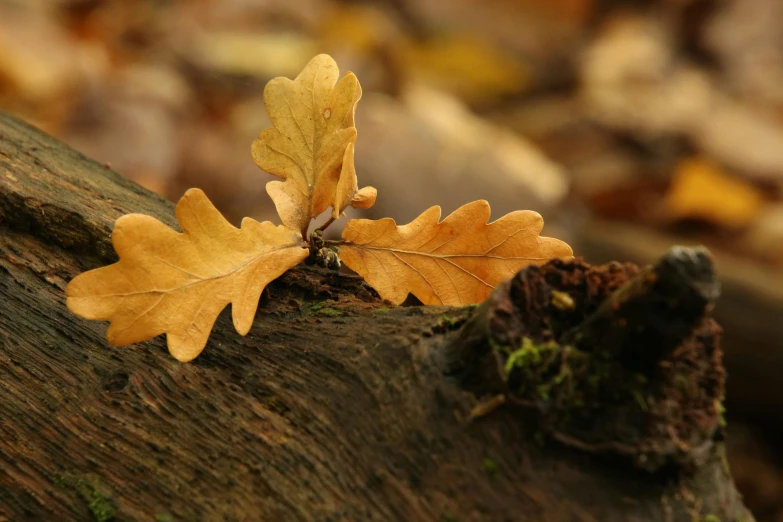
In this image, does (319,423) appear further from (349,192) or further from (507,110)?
(507,110)

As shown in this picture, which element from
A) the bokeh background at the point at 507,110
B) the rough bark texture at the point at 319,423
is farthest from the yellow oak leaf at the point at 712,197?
the rough bark texture at the point at 319,423

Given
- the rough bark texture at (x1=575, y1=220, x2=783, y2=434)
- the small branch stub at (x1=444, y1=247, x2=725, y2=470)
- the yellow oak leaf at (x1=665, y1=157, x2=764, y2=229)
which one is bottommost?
the small branch stub at (x1=444, y1=247, x2=725, y2=470)

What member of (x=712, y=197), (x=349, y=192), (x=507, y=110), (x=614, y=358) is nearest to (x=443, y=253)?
(x=349, y=192)

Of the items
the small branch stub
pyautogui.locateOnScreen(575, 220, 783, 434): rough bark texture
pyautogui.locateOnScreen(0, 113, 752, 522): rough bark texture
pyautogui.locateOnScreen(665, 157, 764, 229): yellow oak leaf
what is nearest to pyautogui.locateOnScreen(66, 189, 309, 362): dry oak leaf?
pyautogui.locateOnScreen(0, 113, 752, 522): rough bark texture

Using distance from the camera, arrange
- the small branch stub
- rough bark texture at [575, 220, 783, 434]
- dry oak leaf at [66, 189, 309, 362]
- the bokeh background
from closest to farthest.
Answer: the small branch stub < dry oak leaf at [66, 189, 309, 362] < rough bark texture at [575, 220, 783, 434] < the bokeh background

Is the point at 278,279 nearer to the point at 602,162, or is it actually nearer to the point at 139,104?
the point at 139,104

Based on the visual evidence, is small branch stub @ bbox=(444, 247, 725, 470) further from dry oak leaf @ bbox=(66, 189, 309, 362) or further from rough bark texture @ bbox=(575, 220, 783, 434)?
rough bark texture @ bbox=(575, 220, 783, 434)

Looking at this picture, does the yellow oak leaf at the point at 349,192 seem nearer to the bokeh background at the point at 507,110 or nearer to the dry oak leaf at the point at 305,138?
the dry oak leaf at the point at 305,138
